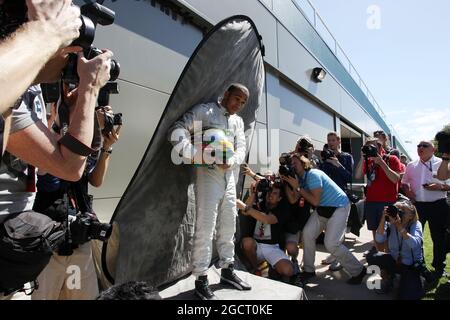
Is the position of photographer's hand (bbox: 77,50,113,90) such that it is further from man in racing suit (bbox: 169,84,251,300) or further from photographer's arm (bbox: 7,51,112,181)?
man in racing suit (bbox: 169,84,251,300)

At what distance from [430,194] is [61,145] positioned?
441 centimetres

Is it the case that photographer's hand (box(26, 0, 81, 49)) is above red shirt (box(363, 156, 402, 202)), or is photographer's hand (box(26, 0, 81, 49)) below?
above

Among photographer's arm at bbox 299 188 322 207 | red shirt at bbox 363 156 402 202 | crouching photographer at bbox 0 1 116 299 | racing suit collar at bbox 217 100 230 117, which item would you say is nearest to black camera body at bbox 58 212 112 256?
crouching photographer at bbox 0 1 116 299

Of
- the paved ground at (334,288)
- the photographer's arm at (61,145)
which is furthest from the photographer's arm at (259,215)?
the photographer's arm at (61,145)

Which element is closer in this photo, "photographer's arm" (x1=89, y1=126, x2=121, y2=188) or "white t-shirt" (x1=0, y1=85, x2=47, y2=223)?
"white t-shirt" (x1=0, y1=85, x2=47, y2=223)

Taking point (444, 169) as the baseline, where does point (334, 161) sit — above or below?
above

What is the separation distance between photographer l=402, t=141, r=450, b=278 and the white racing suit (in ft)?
9.33

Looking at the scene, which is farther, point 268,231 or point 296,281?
point 268,231

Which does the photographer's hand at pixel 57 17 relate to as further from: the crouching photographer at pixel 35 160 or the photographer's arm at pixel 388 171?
the photographer's arm at pixel 388 171

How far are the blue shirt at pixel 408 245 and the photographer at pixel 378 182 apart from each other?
1.74 ft

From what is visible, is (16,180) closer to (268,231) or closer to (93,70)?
(93,70)

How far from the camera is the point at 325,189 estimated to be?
3.82 meters

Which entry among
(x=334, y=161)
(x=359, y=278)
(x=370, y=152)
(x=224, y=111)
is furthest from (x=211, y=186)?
(x=334, y=161)

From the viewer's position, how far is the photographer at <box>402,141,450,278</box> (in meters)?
3.97
